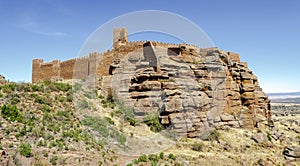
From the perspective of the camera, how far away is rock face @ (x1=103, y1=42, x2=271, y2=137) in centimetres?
1909

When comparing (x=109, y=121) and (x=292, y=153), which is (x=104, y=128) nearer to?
(x=109, y=121)

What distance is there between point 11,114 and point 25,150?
3118 mm

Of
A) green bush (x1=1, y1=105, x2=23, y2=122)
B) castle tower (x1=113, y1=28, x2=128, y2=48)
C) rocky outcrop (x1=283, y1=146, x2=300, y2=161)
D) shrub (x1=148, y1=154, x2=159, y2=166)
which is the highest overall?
castle tower (x1=113, y1=28, x2=128, y2=48)

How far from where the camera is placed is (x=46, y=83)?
1989 centimetres

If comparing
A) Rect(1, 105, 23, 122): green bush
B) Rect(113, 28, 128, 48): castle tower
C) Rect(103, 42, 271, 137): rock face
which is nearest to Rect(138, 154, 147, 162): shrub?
Rect(103, 42, 271, 137): rock face

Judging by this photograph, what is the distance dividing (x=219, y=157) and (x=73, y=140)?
8.52 metres

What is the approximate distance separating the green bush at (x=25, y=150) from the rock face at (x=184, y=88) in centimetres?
843

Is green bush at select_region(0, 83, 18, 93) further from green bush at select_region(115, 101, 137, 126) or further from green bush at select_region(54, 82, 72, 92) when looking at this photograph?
green bush at select_region(115, 101, 137, 126)

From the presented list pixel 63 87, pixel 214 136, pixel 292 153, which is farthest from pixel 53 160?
pixel 292 153

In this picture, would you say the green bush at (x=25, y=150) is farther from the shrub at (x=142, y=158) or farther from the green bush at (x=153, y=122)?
the green bush at (x=153, y=122)

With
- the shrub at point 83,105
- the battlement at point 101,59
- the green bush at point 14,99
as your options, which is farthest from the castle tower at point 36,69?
the green bush at point 14,99

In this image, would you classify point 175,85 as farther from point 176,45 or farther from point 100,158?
point 100,158

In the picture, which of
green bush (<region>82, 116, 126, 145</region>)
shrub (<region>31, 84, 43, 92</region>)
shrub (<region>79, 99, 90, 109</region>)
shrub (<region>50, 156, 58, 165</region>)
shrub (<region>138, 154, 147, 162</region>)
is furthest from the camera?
shrub (<region>79, 99, 90, 109</region>)

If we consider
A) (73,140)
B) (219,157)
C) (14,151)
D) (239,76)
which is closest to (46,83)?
(73,140)
